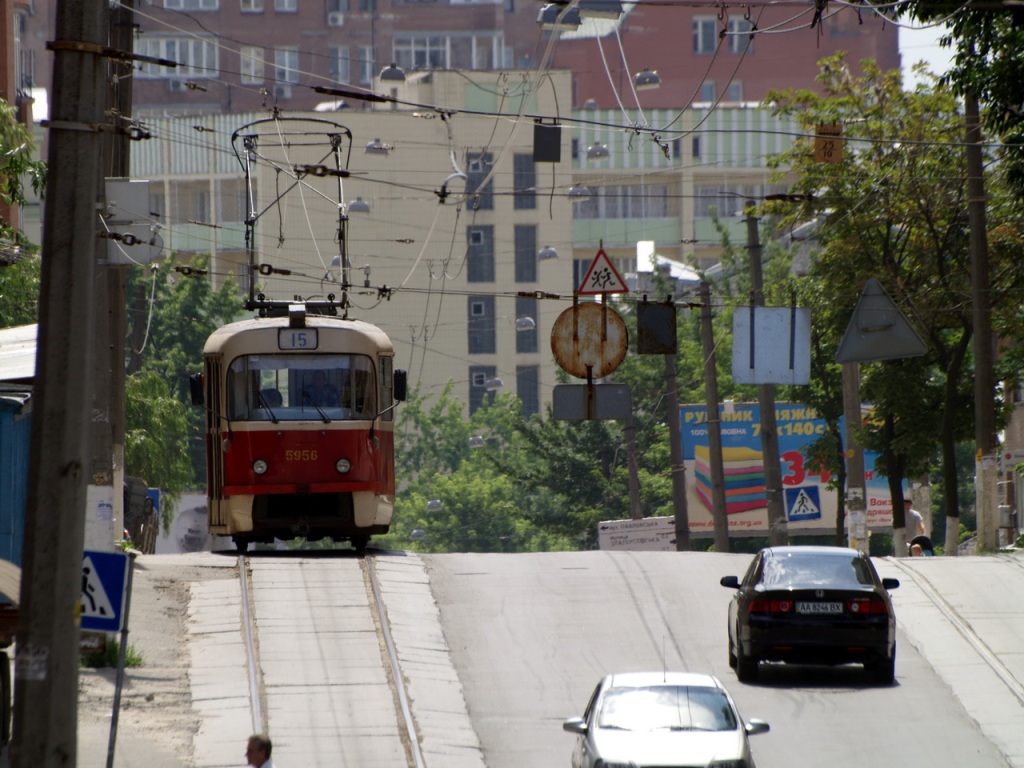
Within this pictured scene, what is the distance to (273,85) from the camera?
4183 inches

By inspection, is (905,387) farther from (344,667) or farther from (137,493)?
(344,667)

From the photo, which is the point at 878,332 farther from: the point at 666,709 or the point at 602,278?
the point at 666,709

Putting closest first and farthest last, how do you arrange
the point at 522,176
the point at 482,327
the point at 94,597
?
the point at 94,597 < the point at 522,176 < the point at 482,327

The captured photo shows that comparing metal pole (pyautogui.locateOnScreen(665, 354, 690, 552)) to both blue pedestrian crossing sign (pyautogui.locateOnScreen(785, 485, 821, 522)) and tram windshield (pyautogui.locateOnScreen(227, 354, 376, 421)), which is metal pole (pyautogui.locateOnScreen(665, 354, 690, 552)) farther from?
tram windshield (pyautogui.locateOnScreen(227, 354, 376, 421))

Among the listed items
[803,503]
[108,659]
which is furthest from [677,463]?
[108,659]

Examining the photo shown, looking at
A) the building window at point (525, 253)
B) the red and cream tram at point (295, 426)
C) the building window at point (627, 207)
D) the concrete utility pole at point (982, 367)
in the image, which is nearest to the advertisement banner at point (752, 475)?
the concrete utility pole at point (982, 367)

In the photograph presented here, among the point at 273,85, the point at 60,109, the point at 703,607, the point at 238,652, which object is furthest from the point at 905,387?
the point at 273,85

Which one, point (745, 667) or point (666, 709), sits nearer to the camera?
point (666, 709)

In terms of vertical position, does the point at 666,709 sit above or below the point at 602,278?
below

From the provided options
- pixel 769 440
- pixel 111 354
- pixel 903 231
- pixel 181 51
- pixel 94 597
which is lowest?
pixel 94 597

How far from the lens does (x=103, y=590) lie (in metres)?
11.6

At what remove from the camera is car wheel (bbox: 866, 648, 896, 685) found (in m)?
17.9

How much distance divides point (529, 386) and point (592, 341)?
69.4m

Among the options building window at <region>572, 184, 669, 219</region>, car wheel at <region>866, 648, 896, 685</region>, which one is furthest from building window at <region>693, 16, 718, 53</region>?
car wheel at <region>866, 648, 896, 685</region>
